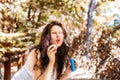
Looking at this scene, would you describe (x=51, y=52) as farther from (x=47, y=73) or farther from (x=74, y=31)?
(x=74, y=31)

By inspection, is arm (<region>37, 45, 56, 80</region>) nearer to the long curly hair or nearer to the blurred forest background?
the long curly hair

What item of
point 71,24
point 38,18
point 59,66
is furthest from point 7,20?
point 59,66

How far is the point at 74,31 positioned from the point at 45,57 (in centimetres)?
886

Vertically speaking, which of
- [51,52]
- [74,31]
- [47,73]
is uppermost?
[51,52]

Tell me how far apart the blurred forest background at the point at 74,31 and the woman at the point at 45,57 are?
0.62 meters

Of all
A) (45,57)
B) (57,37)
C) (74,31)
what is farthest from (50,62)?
(74,31)

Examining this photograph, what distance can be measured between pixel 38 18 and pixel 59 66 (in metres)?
7.76

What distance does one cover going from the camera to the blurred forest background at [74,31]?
5609 millimetres

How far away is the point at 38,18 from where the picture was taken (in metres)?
9.70

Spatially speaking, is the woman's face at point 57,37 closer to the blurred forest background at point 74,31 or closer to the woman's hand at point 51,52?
the woman's hand at point 51,52

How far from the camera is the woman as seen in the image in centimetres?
177

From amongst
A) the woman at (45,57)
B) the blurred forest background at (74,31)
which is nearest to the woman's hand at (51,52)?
the woman at (45,57)

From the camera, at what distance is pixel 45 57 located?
184 cm

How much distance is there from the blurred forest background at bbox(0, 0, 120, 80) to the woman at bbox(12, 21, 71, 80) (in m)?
0.62
